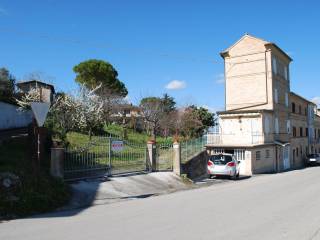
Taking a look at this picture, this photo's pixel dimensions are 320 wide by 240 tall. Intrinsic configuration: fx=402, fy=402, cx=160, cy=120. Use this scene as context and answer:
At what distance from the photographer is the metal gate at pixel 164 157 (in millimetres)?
21464

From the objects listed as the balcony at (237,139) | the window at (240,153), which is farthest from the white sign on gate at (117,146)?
the window at (240,153)

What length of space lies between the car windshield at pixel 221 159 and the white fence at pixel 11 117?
14493 millimetres

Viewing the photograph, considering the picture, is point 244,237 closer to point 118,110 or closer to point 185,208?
point 185,208

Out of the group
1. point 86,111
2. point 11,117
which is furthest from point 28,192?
point 86,111

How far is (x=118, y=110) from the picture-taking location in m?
55.9

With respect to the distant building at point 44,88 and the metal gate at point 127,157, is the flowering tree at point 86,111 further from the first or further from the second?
the metal gate at point 127,157

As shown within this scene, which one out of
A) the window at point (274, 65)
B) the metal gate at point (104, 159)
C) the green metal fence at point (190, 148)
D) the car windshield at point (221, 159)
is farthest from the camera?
the window at point (274, 65)

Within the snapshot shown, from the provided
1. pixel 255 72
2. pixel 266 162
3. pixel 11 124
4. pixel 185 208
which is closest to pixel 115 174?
pixel 185 208

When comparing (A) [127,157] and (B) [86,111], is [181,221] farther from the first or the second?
(B) [86,111]

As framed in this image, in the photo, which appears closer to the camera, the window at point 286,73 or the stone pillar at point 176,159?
the stone pillar at point 176,159

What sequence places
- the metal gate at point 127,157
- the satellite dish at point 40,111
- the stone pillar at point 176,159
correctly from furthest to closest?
the stone pillar at point 176,159 → the metal gate at point 127,157 → the satellite dish at point 40,111

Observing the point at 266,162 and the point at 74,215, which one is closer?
the point at 74,215

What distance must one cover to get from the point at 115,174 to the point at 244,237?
10536 millimetres

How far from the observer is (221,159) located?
24391mm
